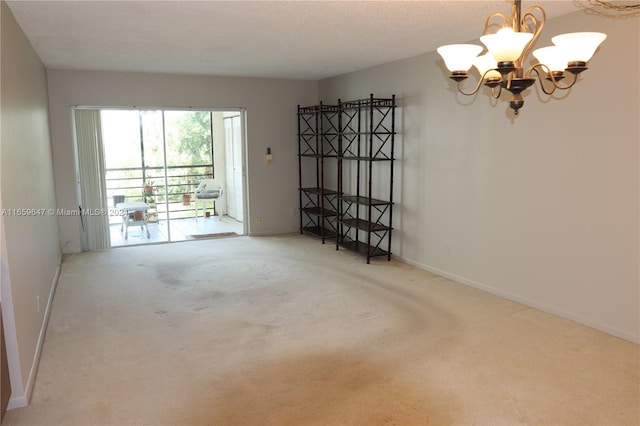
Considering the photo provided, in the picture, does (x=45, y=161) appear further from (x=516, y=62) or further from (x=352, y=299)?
(x=516, y=62)

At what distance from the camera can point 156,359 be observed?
3219 mm

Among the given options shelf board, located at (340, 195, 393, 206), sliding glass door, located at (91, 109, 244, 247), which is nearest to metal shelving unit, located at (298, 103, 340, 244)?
shelf board, located at (340, 195, 393, 206)

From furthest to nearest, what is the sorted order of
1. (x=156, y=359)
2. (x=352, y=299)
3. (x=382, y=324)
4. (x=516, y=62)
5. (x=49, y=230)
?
(x=49, y=230), (x=352, y=299), (x=382, y=324), (x=156, y=359), (x=516, y=62)

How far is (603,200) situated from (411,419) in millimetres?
2219

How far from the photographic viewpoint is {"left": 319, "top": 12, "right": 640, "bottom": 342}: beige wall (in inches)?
135

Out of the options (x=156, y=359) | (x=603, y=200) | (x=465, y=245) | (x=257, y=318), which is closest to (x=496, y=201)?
(x=465, y=245)

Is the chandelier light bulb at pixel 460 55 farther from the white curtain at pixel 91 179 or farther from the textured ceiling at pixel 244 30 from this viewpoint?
the white curtain at pixel 91 179

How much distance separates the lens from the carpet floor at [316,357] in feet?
8.54

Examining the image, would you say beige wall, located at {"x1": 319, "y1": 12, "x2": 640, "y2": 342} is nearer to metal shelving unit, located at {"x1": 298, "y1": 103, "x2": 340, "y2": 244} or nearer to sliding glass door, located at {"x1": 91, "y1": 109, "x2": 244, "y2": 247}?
metal shelving unit, located at {"x1": 298, "y1": 103, "x2": 340, "y2": 244}

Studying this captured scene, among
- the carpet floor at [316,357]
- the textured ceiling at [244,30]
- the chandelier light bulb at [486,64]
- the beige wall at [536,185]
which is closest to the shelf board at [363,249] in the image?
the beige wall at [536,185]

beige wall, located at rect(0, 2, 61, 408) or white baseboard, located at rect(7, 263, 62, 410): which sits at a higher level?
beige wall, located at rect(0, 2, 61, 408)

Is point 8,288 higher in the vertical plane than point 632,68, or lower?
lower

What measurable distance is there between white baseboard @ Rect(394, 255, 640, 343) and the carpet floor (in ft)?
0.26

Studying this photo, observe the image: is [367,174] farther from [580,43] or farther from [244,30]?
[580,43]
